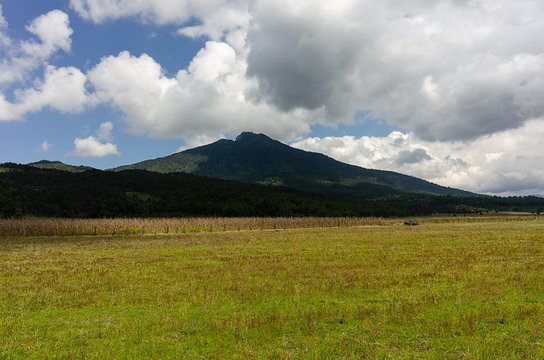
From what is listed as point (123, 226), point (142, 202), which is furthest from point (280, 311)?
point (142, 202)

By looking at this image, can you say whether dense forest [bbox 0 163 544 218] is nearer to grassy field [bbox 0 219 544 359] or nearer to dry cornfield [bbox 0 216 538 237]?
dry cornfield [bbox 0 216 538 237]

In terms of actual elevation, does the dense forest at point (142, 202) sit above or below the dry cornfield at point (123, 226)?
above

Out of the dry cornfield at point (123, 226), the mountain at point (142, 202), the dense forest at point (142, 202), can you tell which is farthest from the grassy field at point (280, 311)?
the mountain at point (142, 202)

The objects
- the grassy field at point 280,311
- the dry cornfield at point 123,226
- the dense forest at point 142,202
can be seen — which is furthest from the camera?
the dense forest at point 142,202

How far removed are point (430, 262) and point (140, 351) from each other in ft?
73.9

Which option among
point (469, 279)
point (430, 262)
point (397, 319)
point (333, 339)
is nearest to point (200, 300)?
point (333, 339)

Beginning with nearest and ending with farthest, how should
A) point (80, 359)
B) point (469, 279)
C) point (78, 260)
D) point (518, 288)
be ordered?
1. point (80, 359)
2. point (518, 288)
3. point (469, 279)
4. point (78, 260)

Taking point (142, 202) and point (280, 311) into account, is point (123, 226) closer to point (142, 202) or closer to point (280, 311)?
point (280, 311)

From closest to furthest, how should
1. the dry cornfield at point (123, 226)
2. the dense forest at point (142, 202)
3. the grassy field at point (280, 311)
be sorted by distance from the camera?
the grassy field at point (280, 311) → the dry cornfield at point (123, 226) → the dense forest at point (142, 202)

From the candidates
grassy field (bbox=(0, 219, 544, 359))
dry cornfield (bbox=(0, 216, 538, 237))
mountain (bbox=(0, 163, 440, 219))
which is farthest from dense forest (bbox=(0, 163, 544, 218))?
grassy field (bbox=(0, 219, 544, 359))

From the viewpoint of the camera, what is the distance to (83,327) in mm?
12508

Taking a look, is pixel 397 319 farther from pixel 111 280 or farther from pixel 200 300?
pixel 111 280

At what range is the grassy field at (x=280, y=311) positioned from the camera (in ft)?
34.0

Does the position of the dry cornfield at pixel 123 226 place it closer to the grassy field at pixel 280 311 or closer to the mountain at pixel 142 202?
the mountain at pixel 142 202
